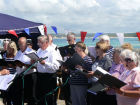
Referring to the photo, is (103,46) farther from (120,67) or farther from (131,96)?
(131,96)

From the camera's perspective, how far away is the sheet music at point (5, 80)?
5.04m

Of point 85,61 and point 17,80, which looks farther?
point 17,80

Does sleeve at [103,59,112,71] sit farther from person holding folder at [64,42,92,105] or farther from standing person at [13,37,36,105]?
standing person at [13,37,36,105]

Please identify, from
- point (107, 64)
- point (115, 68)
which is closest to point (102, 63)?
point (107, 64)

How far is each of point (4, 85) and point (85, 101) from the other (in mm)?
1727

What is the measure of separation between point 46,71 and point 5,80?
94 centimetres

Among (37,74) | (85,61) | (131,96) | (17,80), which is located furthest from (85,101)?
(131,96)

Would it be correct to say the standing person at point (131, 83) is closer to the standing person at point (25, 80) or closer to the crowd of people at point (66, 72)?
the crowd of people at point (66, 72)

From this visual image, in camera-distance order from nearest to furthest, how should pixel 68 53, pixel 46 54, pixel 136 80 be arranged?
pixel 136 80 < pixel 46 54 < pixel 68 53

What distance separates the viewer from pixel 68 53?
5.70 meters

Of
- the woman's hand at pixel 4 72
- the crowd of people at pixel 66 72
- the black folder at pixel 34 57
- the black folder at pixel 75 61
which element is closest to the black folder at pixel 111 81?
the crowd of people at pixel 66 72

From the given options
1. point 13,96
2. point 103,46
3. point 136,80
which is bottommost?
point 13,96

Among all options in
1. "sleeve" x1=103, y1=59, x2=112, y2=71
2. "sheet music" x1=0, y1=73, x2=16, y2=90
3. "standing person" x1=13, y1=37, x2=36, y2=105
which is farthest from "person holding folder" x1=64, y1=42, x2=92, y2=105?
"sheet music" x1=0, y1=73, x2=16, y2=90

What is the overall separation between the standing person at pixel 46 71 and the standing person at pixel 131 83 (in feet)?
6.26
